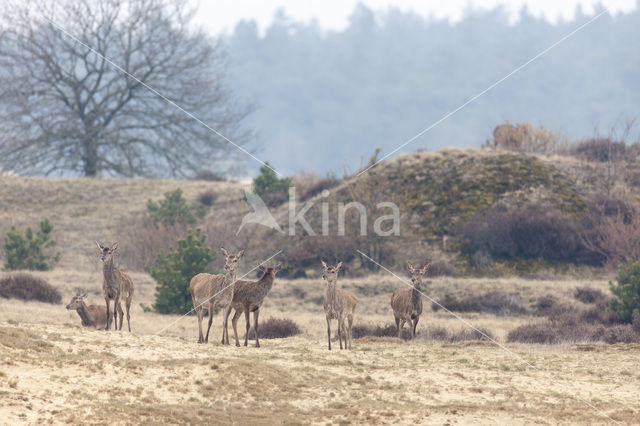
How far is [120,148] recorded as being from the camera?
5356 centimetres

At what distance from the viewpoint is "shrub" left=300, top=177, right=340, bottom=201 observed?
45.0 meters

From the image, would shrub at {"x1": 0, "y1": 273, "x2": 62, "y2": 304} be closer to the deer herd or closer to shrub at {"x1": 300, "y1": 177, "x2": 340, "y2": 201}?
the deer herd

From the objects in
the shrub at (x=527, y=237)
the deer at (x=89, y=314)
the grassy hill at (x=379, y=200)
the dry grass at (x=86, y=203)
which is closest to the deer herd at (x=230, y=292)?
the deer at (x=89, y=314)

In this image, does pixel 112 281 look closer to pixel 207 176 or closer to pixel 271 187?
pixel 271 187

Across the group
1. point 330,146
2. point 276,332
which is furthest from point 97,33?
point 330,146

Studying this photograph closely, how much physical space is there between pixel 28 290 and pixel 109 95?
2831 cm

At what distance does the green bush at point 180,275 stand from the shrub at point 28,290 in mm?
3303

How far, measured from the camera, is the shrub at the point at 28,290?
25891 mm

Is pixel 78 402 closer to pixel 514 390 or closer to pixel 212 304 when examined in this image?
pixel 212 304

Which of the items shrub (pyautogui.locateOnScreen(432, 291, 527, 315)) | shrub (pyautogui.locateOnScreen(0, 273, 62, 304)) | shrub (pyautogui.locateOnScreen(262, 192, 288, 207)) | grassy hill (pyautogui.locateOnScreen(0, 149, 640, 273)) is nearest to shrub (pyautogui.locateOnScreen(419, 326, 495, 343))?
shrub (pyautogui.locateOnScreen(432, 291, 527, 315))

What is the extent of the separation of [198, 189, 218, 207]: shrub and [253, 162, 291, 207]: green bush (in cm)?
401

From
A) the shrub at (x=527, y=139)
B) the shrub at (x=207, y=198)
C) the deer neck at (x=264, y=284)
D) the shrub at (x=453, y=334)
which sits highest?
the shrub at (x=527, y=139)

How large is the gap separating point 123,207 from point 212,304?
32.0 metres

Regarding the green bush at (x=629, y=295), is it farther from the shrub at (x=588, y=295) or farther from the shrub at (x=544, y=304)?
the shrub at (x=588, y=295)
